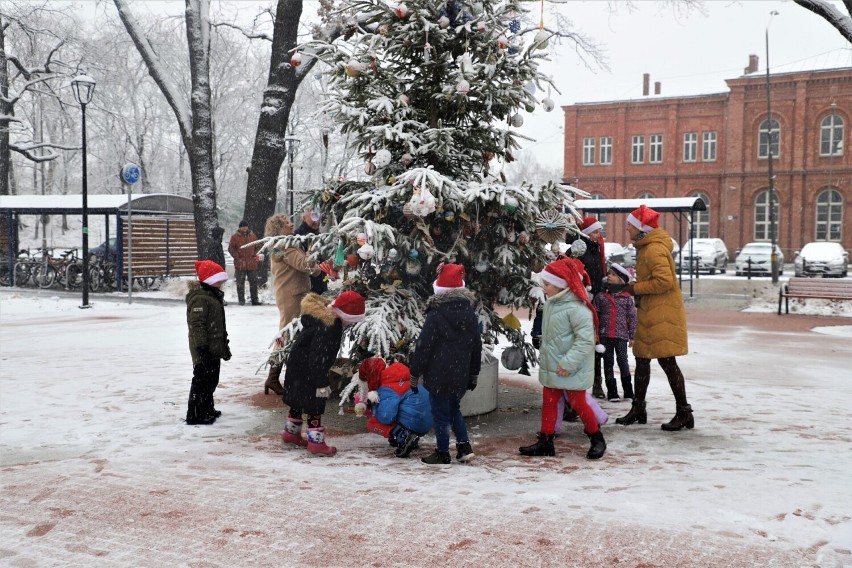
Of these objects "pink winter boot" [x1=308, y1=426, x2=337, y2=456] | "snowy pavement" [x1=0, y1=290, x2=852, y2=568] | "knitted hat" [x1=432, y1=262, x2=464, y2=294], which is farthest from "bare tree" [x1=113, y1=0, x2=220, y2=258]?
"knitted hat" [x1=432, y1=262, x2=464, y2=294]

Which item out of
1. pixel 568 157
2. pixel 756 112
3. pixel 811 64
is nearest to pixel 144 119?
pixel 568 157

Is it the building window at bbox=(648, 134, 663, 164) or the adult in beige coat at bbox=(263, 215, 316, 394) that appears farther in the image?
the building window at bbox=(648, 134, 663, 164)

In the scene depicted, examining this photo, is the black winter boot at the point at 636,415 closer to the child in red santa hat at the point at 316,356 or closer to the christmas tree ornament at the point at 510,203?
the christmas tree ornament at the point at 510,203

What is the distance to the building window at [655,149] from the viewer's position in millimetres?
50969

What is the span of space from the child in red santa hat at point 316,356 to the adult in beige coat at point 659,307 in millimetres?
2410

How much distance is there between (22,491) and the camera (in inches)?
190

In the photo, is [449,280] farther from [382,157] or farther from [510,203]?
[382,157]

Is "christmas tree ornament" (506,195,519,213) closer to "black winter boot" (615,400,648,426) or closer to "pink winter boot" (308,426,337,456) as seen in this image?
"black winter boot" (615,400,648,426)

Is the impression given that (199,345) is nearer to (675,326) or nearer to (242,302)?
(675,326)

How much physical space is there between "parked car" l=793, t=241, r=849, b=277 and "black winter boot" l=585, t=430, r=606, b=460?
91.2ft

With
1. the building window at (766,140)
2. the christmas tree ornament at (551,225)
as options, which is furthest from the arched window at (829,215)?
the christmas tree ornament at (551,225)

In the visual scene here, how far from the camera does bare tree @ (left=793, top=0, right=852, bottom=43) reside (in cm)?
1137

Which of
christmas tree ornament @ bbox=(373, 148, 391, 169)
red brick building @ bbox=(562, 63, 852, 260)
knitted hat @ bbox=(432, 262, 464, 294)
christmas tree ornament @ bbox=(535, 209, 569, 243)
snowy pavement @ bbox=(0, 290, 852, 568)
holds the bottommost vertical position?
snowy pavement @ bbox=(0, 290, 852, 568)

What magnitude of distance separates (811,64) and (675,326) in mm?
47953
